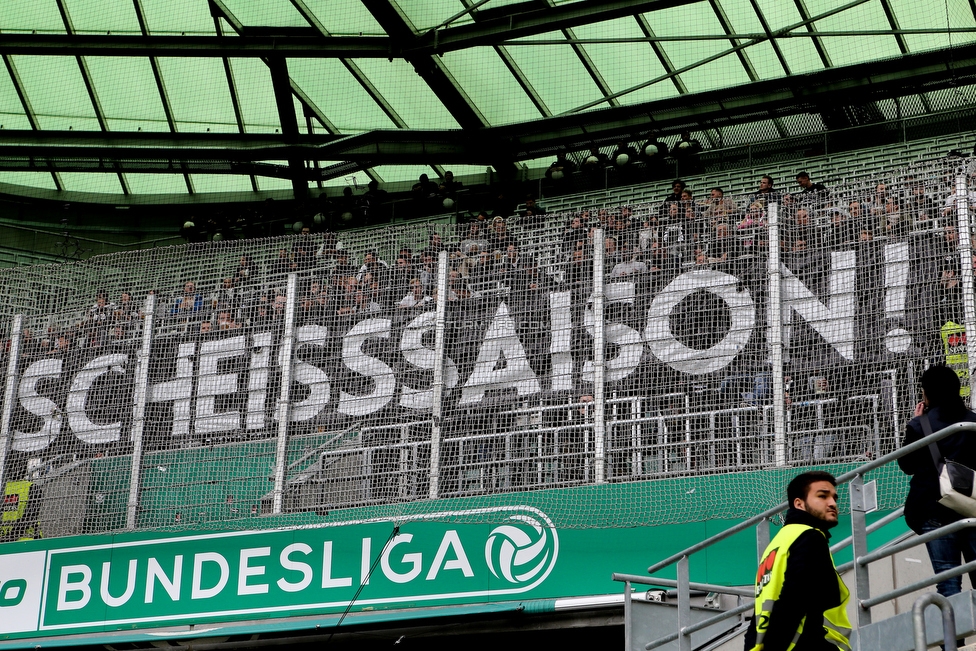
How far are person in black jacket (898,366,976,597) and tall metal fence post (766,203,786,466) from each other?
4190 mm

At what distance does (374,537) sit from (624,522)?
260 cm

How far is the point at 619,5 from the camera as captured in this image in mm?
19172

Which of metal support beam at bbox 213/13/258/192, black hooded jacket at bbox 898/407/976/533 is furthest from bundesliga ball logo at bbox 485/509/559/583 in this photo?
metal support beam at bbox 213/13/258/192

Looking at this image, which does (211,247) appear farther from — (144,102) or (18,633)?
(144,102)

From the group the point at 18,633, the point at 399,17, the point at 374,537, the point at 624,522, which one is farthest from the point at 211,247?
the point at 399,17

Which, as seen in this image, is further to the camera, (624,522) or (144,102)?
(144,102)

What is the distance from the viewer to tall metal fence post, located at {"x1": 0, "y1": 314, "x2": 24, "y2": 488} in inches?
554

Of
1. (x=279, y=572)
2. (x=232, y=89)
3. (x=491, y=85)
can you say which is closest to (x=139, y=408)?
(x=279, y=572)

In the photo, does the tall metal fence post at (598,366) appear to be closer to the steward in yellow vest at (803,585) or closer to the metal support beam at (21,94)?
the steward in yellow vest at (803,585)

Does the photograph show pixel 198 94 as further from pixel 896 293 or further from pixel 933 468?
pixel 933 468

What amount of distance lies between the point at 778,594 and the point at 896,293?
5.99m

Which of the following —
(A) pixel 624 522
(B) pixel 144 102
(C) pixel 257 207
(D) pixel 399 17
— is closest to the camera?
(A) pixel 624 522

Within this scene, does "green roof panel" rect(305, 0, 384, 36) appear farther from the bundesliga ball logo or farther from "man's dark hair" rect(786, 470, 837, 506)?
"man's dark hair" rect(786, 470, 837, 506)

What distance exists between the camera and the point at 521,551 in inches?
488
